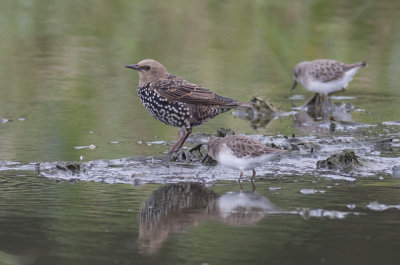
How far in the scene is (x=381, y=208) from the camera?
22.3ft

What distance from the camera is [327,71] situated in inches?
499

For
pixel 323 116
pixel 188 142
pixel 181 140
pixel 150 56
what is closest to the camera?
pixel 181 140

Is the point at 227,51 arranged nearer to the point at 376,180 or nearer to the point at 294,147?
the point at 294,147

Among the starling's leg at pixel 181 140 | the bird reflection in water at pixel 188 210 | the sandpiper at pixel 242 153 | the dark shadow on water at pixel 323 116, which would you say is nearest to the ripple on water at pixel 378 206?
the bird reflection in water at pixel 188 210

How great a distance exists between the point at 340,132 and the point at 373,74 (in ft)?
14.7

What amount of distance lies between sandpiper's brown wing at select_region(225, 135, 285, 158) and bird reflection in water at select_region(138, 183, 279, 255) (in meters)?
0.50

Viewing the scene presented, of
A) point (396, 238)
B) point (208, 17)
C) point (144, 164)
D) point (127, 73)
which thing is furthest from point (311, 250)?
point (208, 17)

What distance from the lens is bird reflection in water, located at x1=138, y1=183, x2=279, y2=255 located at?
619 centimetres

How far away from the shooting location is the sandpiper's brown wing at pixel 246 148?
25.3ft

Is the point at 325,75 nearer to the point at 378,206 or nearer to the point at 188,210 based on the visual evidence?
the point at 378,206

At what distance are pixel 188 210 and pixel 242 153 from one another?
1131 millimetres

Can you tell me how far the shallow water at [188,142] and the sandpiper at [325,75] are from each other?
13.5 inches

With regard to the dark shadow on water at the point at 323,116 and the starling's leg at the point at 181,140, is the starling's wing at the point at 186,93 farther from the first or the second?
the dark shadow on water at the point at 323,116

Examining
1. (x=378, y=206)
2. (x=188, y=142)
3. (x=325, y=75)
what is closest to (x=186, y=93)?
(x=188, y=142)
